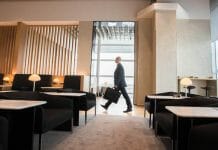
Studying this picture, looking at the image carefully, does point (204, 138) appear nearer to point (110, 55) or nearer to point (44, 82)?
point (44, 82)

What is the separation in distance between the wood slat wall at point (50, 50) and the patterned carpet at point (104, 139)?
5466mm

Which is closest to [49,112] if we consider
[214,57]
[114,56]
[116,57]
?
[116,57]

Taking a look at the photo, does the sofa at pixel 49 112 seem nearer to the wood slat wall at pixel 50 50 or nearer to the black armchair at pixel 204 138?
the black armchair at pixel 204 138

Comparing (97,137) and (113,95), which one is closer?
(97,137)

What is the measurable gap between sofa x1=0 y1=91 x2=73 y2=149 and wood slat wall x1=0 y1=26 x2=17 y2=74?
20.9 ft

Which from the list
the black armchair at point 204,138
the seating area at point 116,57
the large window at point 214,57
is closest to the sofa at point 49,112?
the seating area at point 116,57

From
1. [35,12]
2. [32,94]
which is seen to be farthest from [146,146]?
[35,12]

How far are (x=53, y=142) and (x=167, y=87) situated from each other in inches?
186

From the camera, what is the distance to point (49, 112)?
8.70 feet

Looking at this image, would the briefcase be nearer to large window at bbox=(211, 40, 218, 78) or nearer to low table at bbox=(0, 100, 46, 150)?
low table at bbox=(0, 100, 46, 150)

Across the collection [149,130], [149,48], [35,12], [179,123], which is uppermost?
[35,12]

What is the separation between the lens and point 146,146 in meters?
2.72

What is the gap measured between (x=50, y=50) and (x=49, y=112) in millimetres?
6902

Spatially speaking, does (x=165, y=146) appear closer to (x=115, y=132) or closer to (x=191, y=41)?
(x=115, y=132)
